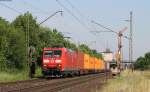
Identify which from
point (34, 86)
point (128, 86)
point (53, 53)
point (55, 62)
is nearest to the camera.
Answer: point (128, 86)

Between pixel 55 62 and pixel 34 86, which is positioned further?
pixel 55 62

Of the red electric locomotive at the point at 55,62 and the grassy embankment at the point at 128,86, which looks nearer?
the grassy embankment at the point at 128,86

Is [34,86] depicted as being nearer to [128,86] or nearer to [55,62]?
[128,86]

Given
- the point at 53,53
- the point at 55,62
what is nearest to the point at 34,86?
the point at 55,62

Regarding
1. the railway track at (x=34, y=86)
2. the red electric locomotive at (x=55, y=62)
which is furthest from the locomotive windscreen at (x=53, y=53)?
the railway track at (x=34, y=86)

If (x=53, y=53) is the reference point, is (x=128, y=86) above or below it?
below

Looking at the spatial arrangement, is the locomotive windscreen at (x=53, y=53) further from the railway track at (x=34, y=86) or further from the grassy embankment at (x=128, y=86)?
the grassy embankment at (x=128, y=86)

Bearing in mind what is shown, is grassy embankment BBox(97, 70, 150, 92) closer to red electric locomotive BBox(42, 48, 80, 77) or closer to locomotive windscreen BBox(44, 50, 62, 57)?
red electric locomotive BBox(42, 48, 80, 77)

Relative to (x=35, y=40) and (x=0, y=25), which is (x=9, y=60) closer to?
(x=0, y=25)

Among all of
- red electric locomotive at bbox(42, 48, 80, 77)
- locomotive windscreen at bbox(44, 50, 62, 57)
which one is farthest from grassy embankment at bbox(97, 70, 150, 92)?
locomotive windscreen at bbox(44, 50, 62, 57)

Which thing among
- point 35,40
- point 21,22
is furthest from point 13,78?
point 21,22

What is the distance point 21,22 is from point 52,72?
29.5 metres

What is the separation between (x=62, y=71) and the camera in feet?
172

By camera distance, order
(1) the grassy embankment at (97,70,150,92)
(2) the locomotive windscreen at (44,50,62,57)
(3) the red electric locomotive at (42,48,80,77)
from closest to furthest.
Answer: (1) the grassy embankment at (97,70,150,92)
(3) the red electric locomotive at (42,48,80,77)
(2) the locomotive windscreen at (44,50,62,57)
